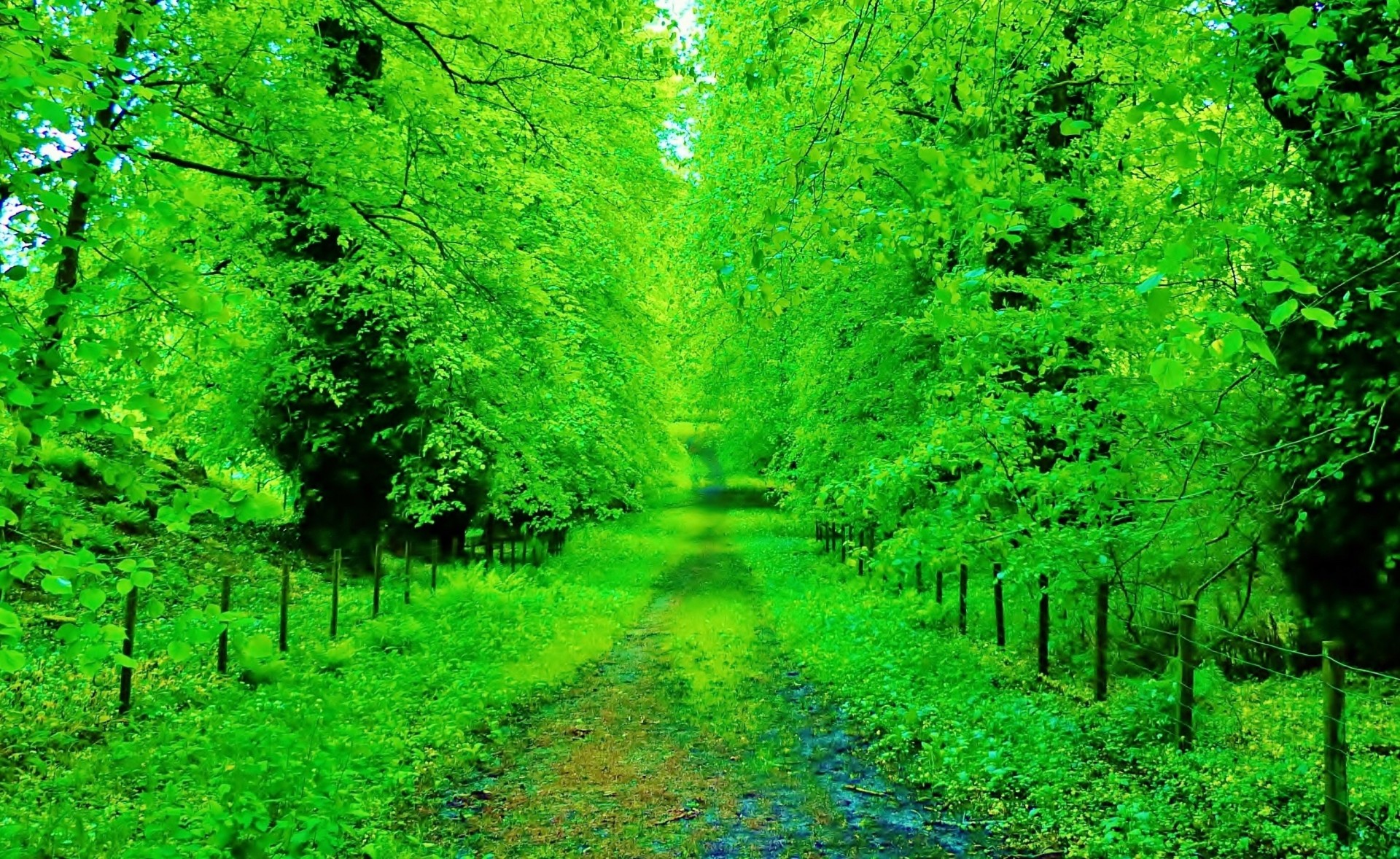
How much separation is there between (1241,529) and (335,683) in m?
9.68

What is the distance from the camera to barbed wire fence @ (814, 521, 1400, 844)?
519 cm

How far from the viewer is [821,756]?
7676 mm

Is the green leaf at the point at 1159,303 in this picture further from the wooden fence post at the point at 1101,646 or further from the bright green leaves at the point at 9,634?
the wooden fence post at the point at 1101,646

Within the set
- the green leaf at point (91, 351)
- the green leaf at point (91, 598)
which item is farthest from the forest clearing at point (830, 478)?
the green leaf at point (91, 351)

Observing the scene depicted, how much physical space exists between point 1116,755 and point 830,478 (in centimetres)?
710

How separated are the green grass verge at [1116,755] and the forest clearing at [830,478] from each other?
4 centimetres

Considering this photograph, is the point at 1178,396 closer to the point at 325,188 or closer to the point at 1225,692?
the point at 1225,692

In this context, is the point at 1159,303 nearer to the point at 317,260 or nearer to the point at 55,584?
the point at 55,584

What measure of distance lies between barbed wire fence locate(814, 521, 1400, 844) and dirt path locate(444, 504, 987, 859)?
195cm

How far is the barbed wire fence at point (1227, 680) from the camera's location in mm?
5191

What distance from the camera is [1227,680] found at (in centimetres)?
842

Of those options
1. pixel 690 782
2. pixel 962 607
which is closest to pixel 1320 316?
pixel 690 782

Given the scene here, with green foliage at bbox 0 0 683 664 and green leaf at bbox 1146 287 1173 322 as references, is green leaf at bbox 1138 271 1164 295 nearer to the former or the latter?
green leaf at bbox 1146 287 1173 322

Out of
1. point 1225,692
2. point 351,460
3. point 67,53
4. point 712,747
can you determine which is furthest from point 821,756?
point 351,460
